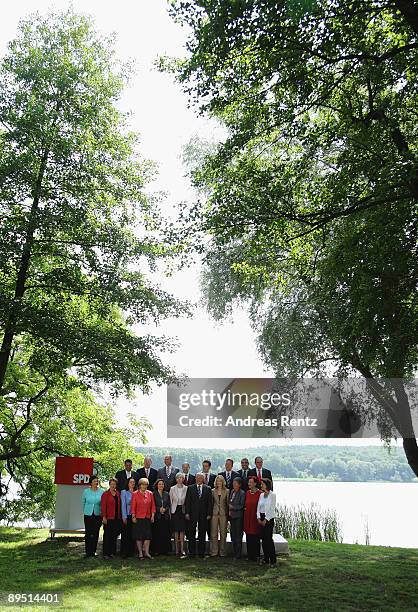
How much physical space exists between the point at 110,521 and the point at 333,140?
26.0 feet

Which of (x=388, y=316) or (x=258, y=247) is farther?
(x=258, y=247)

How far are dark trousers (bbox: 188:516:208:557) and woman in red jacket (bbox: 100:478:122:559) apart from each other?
1.32m

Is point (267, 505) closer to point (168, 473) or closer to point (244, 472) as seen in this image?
point (244, 472)

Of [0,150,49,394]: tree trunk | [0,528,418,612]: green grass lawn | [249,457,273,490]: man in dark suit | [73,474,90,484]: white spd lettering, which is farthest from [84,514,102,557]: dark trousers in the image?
[0,150,49,394]: tree trunk

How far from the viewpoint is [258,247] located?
11852 millimetres

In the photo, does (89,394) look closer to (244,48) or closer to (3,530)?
(3,530)

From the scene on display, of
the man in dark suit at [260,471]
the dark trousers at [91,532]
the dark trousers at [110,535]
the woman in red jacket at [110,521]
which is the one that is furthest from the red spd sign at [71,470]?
the man in dark suit at [260,471]

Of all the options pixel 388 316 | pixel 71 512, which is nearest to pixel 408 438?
pixel 388 316

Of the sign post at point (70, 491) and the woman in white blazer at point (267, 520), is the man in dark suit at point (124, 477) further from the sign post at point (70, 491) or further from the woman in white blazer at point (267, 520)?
the woman in white blazer at point (267, 520)

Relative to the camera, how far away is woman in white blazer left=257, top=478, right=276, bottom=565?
1101 cm

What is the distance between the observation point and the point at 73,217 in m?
13.9

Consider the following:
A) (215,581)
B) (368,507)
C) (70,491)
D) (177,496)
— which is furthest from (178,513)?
(368,507)

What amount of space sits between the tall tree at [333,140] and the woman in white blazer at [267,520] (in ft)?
9.82

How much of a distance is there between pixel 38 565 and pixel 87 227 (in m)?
7.05
